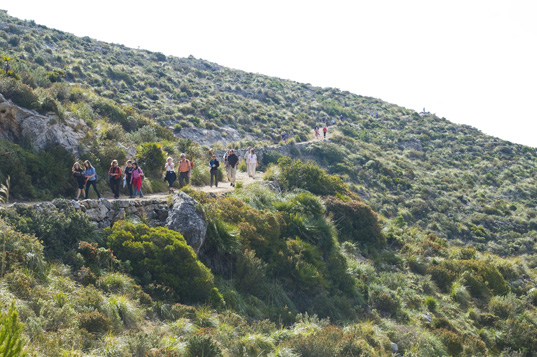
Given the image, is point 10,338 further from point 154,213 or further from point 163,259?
point 154,213

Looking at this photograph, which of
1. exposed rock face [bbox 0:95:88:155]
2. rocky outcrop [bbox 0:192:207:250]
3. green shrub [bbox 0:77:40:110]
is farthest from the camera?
green shrub [bbox 0:77:40:110]

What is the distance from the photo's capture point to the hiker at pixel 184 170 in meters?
15.5

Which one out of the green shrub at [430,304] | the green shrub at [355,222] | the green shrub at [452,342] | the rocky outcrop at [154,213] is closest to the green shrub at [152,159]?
the rocky outcrop at [154,213]

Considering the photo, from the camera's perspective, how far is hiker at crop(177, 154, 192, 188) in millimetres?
15477

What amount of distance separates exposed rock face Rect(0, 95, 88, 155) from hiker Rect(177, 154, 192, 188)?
366 cm

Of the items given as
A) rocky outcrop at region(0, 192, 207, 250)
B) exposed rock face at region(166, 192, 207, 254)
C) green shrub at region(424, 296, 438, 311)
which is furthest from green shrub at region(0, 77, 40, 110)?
green shrub at region(424, 296, 438, 311)

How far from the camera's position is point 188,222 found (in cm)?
1025

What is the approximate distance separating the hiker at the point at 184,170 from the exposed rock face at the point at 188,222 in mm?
4740

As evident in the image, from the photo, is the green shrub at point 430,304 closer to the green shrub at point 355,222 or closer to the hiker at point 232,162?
the green shrub at point 355,222

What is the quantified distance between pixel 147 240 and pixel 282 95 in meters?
61.6

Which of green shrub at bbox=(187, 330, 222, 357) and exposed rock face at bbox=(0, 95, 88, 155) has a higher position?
exposed rock face at bbox=(0, 95, 88, 155)

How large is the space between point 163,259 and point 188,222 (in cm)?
151

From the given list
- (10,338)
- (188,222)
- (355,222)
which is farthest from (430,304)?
(10,338)

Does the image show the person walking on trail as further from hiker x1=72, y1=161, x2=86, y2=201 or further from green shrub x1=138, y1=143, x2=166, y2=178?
green shrub x1=138, y1=143, x2=166, y2=178
